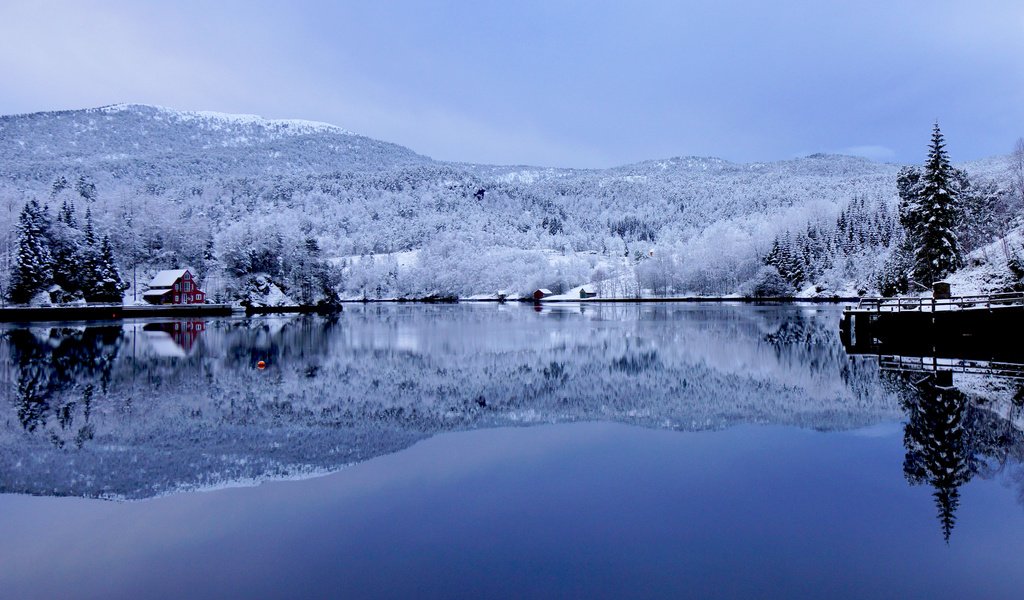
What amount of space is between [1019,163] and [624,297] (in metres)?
95.2

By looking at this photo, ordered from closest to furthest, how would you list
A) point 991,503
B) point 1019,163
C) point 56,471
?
point 991,503 → point 56,471 → point 1019,163

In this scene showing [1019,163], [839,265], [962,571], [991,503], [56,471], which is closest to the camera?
[962,571]

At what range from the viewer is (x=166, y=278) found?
96.5 meters

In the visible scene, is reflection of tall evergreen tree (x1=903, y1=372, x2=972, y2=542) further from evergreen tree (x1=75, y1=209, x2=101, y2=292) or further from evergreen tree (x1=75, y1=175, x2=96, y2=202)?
evergreen tree (x1=75, y1=175, x2=96, y2=202)

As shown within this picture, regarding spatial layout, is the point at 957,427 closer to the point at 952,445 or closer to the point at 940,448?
the point at 952,445

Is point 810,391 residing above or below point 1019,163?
below

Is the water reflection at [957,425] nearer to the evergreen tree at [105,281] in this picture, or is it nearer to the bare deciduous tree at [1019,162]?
the bare deciduous tree at [1019,162]

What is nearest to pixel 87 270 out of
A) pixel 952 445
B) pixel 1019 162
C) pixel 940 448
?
pixel 940 448

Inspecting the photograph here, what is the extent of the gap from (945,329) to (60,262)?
286ft

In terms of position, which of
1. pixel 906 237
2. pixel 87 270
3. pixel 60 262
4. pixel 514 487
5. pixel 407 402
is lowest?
pixel 407 402

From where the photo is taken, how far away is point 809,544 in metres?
8.76

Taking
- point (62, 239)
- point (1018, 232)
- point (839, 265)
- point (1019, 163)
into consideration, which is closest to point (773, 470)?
point (1018, 232)

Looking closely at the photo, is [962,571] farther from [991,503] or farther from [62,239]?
[62,239]

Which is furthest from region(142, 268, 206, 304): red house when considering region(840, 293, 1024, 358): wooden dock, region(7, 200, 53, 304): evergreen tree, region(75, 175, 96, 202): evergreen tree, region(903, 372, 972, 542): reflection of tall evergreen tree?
region(903, 372, 972, 542): reflection of tall evergreen tree
